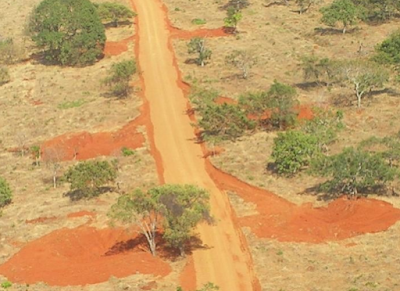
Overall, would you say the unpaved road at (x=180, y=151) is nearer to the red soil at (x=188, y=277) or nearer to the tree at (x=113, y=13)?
the red soil at (x=188, y=277)

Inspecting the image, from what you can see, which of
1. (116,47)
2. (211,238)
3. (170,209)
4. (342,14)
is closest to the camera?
(170,209)

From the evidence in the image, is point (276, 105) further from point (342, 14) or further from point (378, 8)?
point (378, 8)

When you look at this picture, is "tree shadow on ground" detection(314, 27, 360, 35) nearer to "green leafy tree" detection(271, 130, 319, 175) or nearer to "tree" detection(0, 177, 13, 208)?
"green leafy tree" detection(271, 130, 319, 175)

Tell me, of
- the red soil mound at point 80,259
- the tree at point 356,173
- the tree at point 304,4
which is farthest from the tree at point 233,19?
the red soil mound at point 80,259

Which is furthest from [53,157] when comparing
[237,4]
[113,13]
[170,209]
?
[237,4]

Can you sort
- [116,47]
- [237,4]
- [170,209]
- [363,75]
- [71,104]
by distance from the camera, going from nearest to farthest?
1. [170,209]
2. [363,75]
3. [71,104]
4. [116,47]
5. [237,4]

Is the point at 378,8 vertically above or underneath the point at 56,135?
above

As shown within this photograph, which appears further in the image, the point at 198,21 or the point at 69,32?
the point at 198,21

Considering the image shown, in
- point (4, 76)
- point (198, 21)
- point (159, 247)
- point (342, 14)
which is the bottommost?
point (159, 247)
